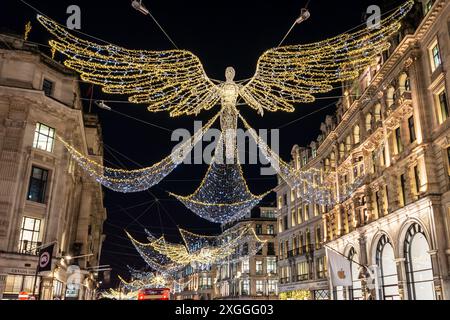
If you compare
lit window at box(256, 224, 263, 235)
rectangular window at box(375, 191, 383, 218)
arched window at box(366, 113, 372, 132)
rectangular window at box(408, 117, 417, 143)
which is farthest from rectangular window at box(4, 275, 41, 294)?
lit window at box(256, 224, 263, 235)

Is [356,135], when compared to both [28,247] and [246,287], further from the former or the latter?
[246,287]

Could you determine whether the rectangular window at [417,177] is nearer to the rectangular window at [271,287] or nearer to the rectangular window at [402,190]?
the rectangular window at [402,190]

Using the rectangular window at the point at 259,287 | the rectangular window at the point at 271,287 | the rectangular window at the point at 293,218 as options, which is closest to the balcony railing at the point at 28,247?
the rectangular window at the point at 293,218

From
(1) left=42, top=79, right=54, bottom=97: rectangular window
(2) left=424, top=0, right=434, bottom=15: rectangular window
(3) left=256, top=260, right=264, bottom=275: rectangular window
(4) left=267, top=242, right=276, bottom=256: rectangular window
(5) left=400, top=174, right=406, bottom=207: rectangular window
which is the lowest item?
(3) left=256, top=260, right=264, bottom=275: rectangular window

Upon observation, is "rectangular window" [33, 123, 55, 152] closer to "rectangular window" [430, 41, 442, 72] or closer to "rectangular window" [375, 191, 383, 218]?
"rectangular window" [375, 191, 383, 218]

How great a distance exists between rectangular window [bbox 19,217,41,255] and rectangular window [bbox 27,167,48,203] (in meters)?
1.47

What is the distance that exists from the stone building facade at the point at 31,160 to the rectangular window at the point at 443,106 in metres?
24.0

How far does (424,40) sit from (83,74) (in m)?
22.4

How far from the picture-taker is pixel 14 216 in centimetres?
2506

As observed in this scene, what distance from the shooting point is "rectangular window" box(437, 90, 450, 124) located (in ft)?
81.0
